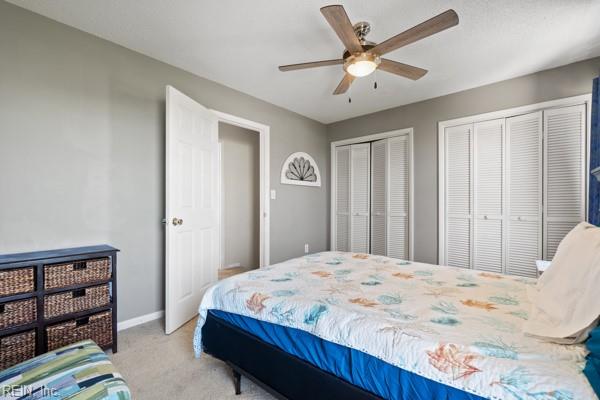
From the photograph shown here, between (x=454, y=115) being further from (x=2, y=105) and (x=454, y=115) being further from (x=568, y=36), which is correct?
(x=2, y=105)

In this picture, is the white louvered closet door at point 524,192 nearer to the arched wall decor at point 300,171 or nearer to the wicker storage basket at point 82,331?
→ the arched wall decor at point 300,171

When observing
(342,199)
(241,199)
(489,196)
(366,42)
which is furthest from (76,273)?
(489,196)

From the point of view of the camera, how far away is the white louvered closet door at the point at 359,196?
416 cm

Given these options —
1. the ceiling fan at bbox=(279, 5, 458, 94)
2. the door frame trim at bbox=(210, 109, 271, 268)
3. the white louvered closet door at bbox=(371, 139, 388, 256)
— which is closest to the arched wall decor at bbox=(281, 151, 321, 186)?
the door frame trim at bbox=(210, 109, 271, 268)

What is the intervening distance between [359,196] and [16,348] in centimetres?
383

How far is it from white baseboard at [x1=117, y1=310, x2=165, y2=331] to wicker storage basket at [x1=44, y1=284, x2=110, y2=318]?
488mm

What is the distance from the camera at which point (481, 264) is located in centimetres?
317

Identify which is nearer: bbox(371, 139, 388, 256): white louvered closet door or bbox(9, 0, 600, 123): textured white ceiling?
bbox(9, 0, 600, 123): textured white ceiling

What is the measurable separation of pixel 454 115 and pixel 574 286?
8.93 feet

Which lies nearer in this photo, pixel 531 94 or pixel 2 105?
pixel 2 105

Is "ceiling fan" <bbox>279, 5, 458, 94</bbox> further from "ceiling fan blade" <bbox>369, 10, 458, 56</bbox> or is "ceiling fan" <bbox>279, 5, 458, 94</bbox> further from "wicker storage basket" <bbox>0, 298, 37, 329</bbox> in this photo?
"wicker storage basket" <bbox>0, 298, 37, 329</bbox>

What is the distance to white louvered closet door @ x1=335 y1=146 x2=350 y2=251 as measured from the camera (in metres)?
4.41

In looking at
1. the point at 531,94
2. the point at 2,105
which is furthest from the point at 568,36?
the point at 2,105

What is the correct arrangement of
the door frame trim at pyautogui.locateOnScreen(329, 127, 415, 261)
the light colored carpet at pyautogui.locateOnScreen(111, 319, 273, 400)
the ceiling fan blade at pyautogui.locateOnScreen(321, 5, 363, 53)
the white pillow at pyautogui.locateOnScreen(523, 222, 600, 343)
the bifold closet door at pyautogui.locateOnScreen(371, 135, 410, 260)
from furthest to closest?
1. the bifold closet door at pyautogui.locateOnScreen(371, 135, 410, 260)
2. the door frame trim at pyautogui.locateOnScreen(329, 127, 415, 261)
3. the light colored carpet at pyautogui.locateOnScreen(111, 319, 273, 400)
4. the ceiling fan blade at pyautogui.locateOnScreen(321, 5, 363, 53)
5. the white pillow at pyautogui.locateOnScreen(523, 222, 600, 343)
